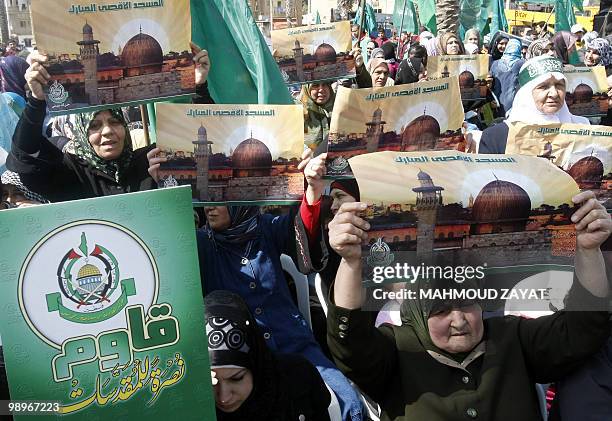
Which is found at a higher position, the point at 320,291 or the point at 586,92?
the point at 586,92

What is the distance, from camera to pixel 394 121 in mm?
2836

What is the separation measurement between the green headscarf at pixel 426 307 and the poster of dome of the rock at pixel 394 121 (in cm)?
73

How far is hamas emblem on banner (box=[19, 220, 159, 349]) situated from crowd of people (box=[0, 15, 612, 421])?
48 cm

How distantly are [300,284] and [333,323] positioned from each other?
3.71 ft

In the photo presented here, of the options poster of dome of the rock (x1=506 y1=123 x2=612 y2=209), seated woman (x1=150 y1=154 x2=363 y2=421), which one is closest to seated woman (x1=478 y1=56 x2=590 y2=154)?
poster of dome of the rock (x1=506 y1=123 x2=612 y2=209)

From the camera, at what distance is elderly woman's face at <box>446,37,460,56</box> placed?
7.23 metres

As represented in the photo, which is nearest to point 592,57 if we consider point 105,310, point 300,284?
point 300,284

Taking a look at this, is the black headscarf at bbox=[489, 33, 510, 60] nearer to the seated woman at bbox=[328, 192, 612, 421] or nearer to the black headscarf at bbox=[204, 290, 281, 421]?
the seated woman at bbox=[328, 192, 612, 421]

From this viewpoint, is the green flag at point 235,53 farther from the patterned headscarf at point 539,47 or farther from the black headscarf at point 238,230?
the patterned headscarf at point 539,47

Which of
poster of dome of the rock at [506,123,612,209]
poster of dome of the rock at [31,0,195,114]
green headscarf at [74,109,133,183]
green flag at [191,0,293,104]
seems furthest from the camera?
green flag at [191,0,293,104]

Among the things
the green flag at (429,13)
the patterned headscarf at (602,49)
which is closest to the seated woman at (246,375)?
the patterned headscarf at (602,49)

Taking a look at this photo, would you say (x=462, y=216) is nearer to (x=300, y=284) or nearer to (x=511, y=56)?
(x=300, y=284)

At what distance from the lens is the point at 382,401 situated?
2.21m

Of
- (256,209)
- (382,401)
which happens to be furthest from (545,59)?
(382,401)
